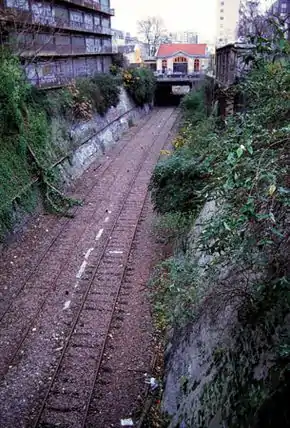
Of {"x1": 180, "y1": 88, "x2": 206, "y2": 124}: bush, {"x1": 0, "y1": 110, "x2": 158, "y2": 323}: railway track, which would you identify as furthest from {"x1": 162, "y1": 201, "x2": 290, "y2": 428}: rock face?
{"x1": 180, "y1": 88, "x2": 206, "y2": 124}: bush

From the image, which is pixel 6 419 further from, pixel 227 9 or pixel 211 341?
pixel 227 9

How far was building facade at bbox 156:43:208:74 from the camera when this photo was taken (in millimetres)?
56594

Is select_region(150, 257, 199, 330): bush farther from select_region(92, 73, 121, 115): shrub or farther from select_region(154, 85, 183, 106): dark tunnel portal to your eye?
select_region(154, 85, 183, 106): dark tunnel portal

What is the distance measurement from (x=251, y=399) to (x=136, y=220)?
34.5 feet

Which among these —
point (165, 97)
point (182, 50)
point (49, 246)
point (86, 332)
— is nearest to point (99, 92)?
point (49, 246)

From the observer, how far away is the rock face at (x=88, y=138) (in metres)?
19.2

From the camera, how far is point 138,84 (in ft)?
121

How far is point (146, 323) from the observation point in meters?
9.16

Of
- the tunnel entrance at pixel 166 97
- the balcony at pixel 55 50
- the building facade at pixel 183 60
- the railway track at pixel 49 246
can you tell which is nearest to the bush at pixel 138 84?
the balcony at pixel 55 50

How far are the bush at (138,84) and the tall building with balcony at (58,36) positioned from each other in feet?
7.51

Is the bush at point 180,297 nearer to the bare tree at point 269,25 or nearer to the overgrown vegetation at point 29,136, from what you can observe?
the bare tree at point 269,25

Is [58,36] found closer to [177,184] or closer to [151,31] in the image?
[177,184]

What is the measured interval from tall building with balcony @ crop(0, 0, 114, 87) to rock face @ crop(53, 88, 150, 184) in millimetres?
2831

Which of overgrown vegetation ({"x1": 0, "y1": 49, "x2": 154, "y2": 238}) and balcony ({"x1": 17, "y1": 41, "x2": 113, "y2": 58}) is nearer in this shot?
overgrown vegetation ({"x1": 0, "y1": 49, "x2": 154, "y2": 238})
